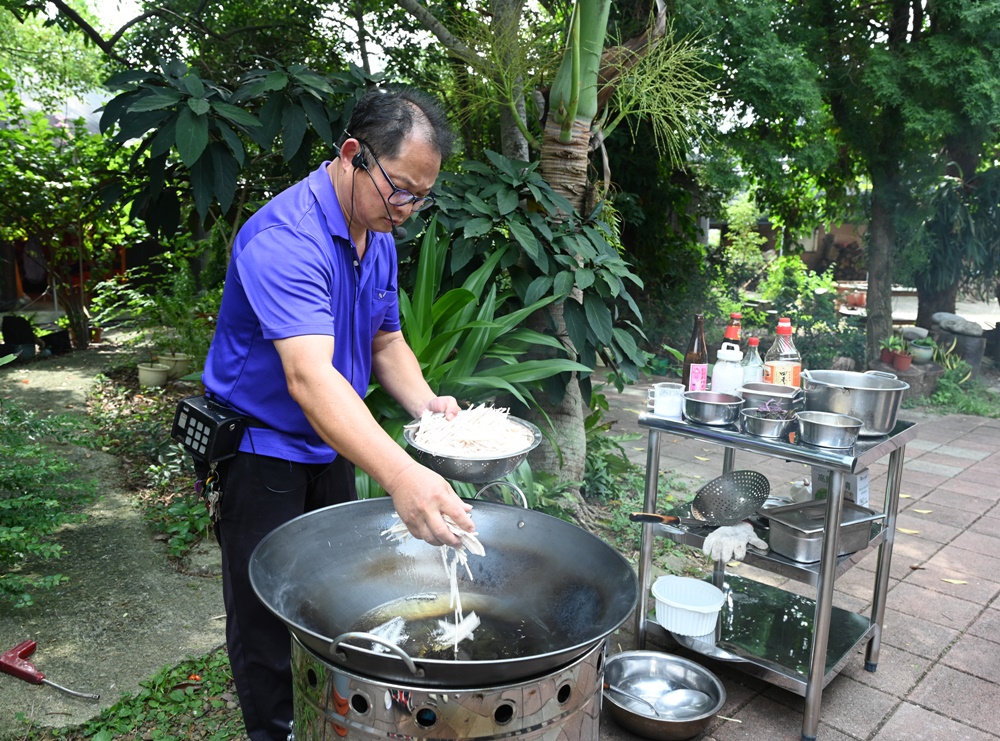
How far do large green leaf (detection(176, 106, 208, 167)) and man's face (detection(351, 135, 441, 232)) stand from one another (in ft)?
5.75

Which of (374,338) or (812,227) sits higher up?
(812,227)

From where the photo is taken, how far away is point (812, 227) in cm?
1097

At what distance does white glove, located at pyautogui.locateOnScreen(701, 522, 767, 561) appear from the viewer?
9.29 feet

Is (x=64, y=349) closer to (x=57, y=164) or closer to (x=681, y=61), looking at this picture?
(x=57, y=164)

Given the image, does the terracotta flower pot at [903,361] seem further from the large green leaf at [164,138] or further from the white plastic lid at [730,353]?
the large green leaf at [164,138]

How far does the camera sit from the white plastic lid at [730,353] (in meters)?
2.95

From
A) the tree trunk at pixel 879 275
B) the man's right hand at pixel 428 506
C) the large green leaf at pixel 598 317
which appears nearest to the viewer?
the man's right hand at pixel 428 506

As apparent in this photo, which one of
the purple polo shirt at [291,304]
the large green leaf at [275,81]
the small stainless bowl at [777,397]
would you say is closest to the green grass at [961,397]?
the small stainless bowl at [777,397]

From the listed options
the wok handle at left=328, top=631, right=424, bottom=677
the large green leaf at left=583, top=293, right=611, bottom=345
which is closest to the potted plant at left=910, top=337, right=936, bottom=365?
the large green leaf at left=583, top=293, right=611, bottom=345

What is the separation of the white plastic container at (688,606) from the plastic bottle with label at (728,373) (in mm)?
790

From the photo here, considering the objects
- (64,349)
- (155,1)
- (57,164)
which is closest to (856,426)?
(155,1)

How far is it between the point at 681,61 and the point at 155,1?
5.15 meters

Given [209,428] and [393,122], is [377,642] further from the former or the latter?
[393,122]

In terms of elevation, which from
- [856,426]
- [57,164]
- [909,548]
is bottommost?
[909,548]
